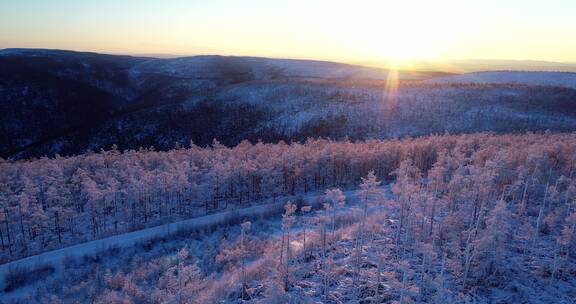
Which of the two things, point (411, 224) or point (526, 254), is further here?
point (411, 224)

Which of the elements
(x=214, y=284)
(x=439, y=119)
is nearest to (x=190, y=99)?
(x=439, y=119)

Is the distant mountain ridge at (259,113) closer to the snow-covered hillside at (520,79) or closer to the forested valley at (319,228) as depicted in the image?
the snow-covered hillside at (520,79)

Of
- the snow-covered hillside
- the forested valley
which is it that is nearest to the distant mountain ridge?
the snow-covered hillside

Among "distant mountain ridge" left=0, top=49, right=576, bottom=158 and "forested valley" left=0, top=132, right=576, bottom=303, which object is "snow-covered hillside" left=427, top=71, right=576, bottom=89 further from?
"forested valley" left=0, top=132, right=576, bottom=303

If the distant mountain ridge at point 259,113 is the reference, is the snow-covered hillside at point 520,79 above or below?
above

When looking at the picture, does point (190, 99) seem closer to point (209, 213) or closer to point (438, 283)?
point (209, 213)

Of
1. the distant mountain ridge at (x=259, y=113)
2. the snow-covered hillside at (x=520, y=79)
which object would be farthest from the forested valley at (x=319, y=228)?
the snow-covered hillside at (x=520, y=79)
